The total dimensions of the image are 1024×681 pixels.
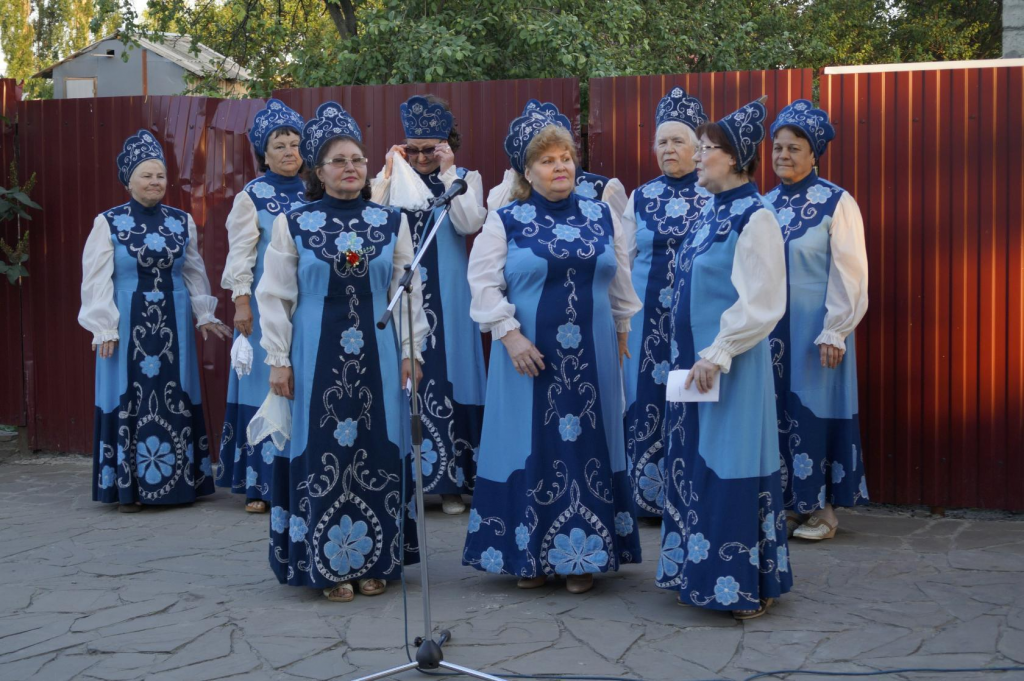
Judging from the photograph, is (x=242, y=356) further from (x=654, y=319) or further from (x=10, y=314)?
(x=10, y=314)

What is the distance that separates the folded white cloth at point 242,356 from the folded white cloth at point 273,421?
155 cm

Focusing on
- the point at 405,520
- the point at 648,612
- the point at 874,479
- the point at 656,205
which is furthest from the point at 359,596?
the point at 874,479

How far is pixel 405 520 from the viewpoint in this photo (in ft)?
16.7

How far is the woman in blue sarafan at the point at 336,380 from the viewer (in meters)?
4.84

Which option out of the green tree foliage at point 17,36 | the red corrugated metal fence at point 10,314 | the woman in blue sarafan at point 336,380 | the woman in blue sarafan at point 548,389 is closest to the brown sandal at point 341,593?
the woman in blue sarafan at point 336,380

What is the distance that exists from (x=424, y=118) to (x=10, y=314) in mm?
3970

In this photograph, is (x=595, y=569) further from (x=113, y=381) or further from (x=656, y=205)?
(x=113, y=381)

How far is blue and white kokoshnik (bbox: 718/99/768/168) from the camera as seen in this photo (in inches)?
174

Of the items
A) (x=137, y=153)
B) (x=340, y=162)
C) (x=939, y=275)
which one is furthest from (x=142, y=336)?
(x=939, y=275)

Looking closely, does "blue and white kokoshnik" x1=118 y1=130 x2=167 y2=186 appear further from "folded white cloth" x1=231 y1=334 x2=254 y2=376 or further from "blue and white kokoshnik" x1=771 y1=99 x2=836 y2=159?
"blue and white kokoshnik" x1=771 y1=99 x2=836 y2=159

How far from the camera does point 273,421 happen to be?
15.9 feet

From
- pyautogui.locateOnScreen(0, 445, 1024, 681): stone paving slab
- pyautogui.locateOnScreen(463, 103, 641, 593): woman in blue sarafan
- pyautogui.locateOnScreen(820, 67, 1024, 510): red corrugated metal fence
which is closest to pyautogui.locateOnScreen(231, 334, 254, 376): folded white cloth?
pyautogui.locateOnScreen(0, 445, 1024, 681): stone paving slab

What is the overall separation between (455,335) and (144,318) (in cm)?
182

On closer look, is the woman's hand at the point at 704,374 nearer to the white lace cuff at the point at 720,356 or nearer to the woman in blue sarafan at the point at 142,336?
the white lace cuff at the point at 720,356
